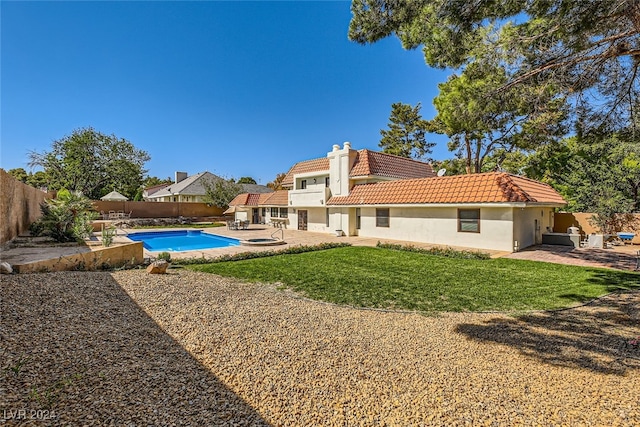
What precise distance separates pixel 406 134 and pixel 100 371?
45325 mm

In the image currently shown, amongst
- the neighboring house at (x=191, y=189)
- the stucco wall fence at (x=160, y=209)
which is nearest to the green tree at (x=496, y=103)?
the stucco wall fence at (x=160, y=209)

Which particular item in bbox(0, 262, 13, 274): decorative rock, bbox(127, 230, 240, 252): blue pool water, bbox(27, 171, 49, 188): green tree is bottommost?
bbox(127, 230, 240, 252): blue pool water

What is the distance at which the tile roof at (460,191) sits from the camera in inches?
644

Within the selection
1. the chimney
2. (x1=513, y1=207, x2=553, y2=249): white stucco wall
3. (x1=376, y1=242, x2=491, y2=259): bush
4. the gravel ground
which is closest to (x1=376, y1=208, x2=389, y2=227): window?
(x1=376, y1=242, x2=491, y2=259): bush

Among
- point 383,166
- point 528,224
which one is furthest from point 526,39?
point 383,166

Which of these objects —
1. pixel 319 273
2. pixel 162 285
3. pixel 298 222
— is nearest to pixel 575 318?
pixel 319 273

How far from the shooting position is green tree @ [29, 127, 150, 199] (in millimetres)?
42219

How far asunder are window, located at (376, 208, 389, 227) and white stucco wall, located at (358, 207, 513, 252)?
29 centimetres

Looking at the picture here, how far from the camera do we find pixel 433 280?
10.5m

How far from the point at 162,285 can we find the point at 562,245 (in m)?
21.9

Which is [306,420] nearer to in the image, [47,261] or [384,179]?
[47,261]

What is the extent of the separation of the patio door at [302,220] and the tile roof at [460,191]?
23.0 ft

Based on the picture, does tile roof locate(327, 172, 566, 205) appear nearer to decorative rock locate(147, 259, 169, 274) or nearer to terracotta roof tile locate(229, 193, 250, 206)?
decorative rock locate(147, 259, 169, 274)

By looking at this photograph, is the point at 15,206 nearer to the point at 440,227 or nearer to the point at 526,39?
the point at 526,39
